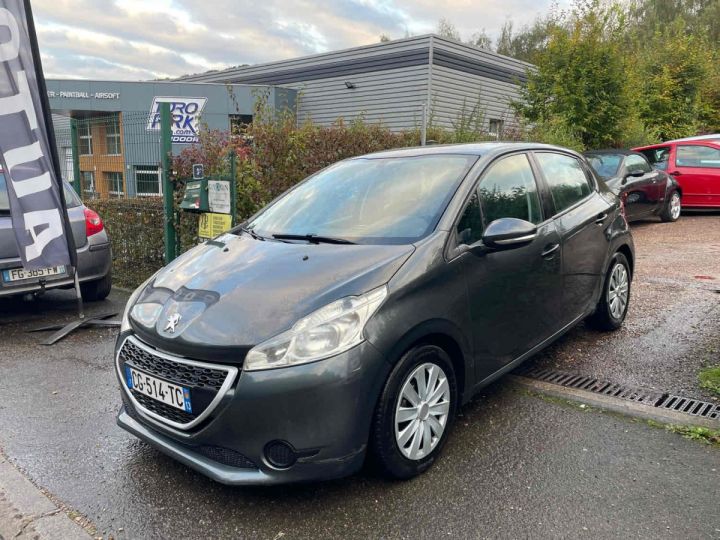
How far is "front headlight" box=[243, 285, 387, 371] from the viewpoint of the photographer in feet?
8.08

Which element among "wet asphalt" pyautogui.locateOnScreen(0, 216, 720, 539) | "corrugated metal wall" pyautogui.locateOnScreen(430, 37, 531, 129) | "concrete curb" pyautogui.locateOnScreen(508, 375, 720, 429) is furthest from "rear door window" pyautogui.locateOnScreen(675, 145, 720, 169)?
"concrete curb" pyautogui.locateOnScreen(508, 375, 720, 429)

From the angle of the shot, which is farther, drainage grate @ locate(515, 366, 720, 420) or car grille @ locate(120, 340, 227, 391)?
drainage grate @ locate(515, 366, 720, 420)

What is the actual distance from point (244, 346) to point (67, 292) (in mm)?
5509

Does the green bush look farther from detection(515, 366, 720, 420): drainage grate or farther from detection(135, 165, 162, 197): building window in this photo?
detection(515, 366, 720, 420): drainage grate

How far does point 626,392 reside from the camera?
152 inches

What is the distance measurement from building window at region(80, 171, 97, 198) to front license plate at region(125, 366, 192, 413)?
6820 millimetres

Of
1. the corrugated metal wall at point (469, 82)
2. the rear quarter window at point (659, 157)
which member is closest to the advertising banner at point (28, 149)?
the rear quarter window at point (659, 157)

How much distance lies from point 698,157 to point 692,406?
32.4ft

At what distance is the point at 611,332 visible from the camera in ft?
16.6

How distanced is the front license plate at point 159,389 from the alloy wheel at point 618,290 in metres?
3.66

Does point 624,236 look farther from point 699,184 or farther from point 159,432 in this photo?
point 699,184

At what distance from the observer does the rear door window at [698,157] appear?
1149 cm

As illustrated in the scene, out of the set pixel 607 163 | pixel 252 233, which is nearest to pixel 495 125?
pixel 607 163

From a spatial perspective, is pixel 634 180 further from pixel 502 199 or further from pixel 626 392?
pixel 502 199
